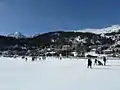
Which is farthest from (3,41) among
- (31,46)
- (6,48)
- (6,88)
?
(6,88)

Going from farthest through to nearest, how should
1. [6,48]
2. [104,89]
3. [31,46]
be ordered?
[31,46]
[6,48]
[104,89]

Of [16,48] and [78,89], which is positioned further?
[16,48]

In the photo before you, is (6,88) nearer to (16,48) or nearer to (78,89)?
(78,89)

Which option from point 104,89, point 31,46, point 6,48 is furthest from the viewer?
point 31,46

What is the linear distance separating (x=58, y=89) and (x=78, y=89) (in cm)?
78

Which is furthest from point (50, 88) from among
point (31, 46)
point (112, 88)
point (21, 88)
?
point (31, 46)

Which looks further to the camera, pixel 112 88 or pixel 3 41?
pixel 3 41

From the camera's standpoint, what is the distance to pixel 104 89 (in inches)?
379

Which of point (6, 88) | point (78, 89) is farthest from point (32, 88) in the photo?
point (78, 89)

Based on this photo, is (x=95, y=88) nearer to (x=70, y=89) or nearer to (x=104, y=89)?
(x=104, y=89)

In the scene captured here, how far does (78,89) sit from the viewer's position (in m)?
9.72

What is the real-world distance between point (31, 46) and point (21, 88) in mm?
189873

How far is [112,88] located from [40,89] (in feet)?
9.30

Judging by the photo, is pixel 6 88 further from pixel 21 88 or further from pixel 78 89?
pixel 78 89
